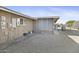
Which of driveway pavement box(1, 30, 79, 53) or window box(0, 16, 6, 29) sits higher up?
window box(0, 16, 6, 29)

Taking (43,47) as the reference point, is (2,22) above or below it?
above

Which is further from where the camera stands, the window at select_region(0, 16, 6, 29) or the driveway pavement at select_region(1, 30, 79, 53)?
the window at select_region(0, 16, 6, 29)

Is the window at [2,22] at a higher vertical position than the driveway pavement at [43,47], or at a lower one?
higher

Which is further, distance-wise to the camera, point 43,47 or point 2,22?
point 2,22

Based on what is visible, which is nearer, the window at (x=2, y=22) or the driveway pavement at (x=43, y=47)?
the driveway pavement at (x=43, y=47)
